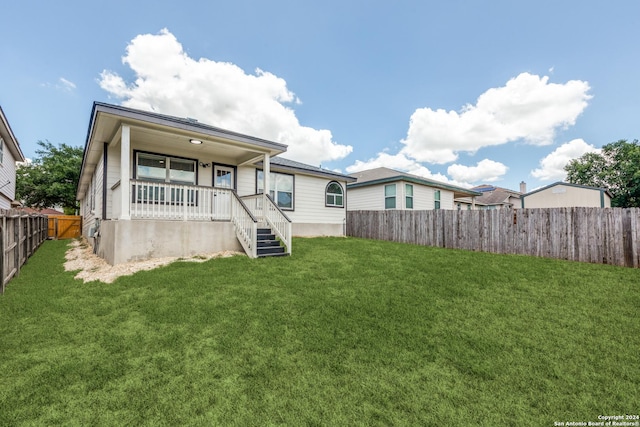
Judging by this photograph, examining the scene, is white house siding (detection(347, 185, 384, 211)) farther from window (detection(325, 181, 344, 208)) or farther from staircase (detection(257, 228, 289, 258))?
staircase (detection(257, 228, 289, 258))

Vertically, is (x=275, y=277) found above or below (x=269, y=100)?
below

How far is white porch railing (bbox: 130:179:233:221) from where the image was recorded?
6445 millimetres

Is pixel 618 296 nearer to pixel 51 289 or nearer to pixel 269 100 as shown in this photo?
pixel 51 289

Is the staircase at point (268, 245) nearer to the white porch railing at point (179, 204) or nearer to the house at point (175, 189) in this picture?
the house at point (175, 189)

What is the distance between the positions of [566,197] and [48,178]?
147ft

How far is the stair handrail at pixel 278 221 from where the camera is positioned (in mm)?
7194

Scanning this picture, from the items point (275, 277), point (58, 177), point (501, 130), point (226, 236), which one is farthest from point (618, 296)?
point (58, 177)

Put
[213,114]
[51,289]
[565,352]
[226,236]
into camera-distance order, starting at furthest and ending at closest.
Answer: [213,114] < [226,236] < [51,289] < [565,352]

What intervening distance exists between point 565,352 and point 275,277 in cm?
420

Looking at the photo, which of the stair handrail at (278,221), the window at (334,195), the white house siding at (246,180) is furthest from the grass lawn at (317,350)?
the window at (334,195)

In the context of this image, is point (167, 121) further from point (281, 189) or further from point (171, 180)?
point (281, 189)

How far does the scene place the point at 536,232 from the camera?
741 cm

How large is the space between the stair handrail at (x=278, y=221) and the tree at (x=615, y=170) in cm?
3541

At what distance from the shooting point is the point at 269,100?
642 inches
